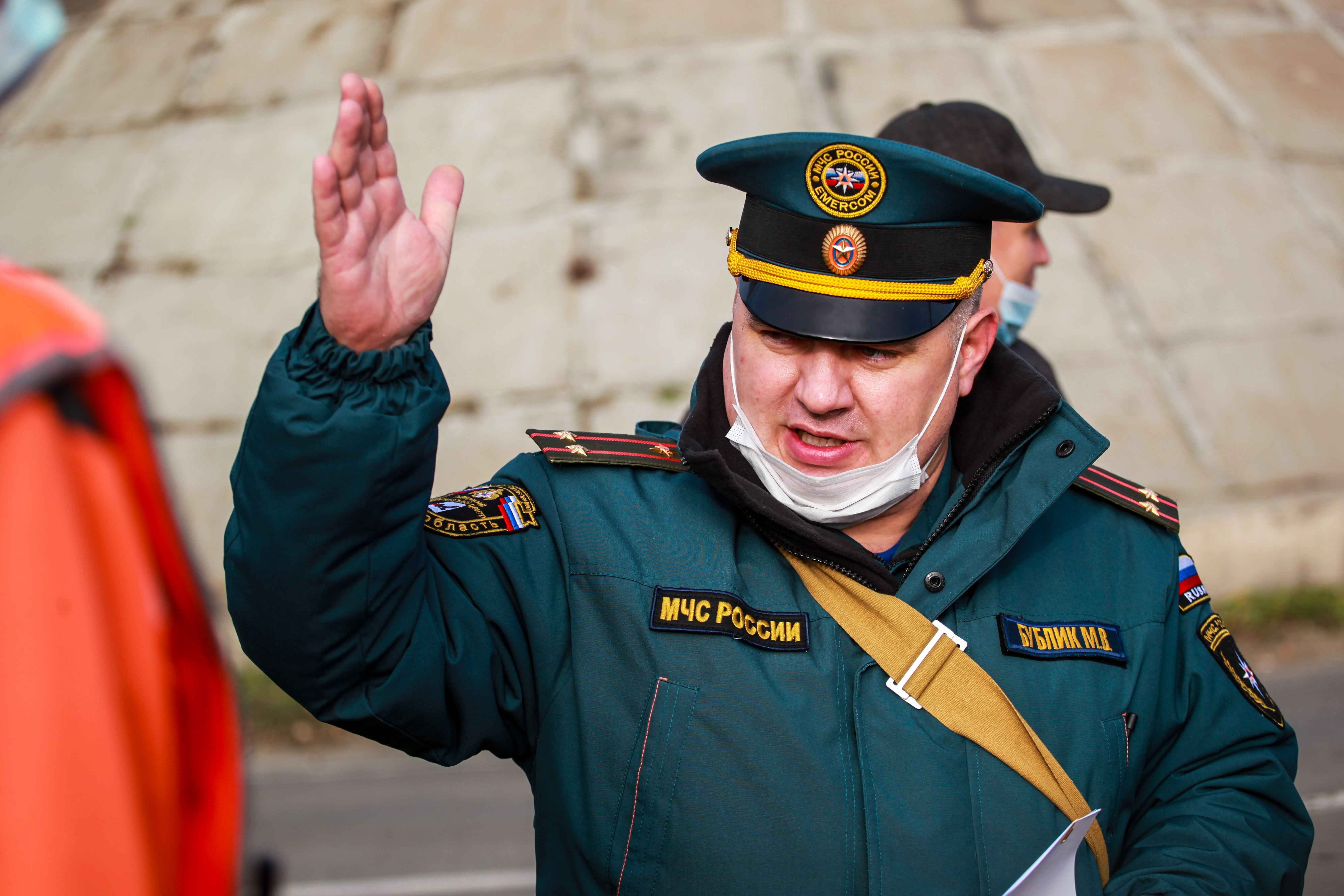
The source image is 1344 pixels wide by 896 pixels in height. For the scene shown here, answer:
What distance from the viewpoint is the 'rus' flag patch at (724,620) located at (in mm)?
1887

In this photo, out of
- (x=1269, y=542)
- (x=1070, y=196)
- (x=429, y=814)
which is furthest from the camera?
(x=1269, y=542)

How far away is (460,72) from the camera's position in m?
8.30

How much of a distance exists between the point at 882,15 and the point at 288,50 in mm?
4840

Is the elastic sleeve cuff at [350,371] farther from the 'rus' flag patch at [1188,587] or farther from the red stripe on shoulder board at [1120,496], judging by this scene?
the 'rus' flag patch at [1188,587]

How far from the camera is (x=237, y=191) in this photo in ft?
25.6

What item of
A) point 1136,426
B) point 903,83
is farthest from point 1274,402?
point 903,83

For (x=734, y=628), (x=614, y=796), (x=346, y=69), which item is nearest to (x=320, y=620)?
(x=614, y=796)

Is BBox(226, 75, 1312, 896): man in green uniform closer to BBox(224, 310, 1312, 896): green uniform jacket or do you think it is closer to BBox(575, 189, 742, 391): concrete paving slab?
BBox(224, 310, 1312, 896): green uniform jacket

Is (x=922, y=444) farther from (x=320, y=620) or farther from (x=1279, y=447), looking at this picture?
(x=1279, y=447)

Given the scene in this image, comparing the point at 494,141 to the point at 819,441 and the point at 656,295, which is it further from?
the point at 819,441

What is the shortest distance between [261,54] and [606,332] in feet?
14.7

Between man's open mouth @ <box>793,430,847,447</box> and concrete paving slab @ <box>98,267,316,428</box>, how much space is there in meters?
5.19

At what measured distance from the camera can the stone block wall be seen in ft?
20.7

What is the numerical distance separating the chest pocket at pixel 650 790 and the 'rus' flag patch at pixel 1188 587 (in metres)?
1.06
